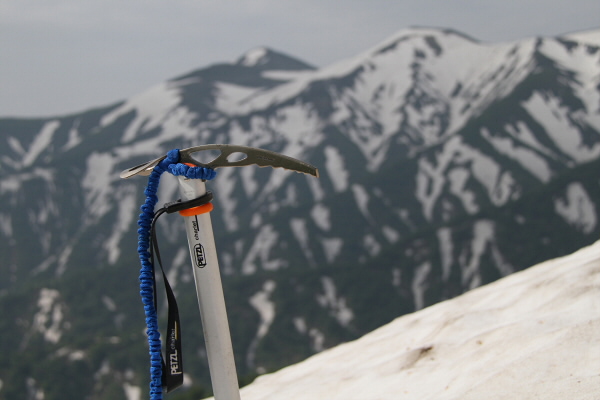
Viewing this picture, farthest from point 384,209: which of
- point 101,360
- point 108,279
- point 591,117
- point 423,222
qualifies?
point 101,360

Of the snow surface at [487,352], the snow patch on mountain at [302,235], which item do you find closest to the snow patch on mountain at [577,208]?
the snow patch on mountain at [302,235]

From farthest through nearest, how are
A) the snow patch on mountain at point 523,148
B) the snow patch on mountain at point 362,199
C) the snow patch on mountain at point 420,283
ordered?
the snow patch on mountain at point 362,199
the snow patch on mountain at point 523,148
the snow patch on mountain at point 420,283

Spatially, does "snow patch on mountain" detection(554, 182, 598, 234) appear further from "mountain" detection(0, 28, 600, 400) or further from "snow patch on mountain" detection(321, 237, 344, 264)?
"snow patch on mountain" detection(321, 237, 344, 264)

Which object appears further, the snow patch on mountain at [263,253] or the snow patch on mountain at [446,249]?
the snow patch on mountain at [263,253]

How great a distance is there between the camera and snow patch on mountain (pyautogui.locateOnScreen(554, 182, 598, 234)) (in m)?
152

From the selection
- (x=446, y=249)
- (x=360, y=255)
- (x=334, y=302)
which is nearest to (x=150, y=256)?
(x=334, y=302)

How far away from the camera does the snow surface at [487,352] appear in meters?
7.36

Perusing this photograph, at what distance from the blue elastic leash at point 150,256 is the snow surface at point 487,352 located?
336 cm

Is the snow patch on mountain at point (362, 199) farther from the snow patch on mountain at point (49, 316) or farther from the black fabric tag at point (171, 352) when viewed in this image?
the black fabric tag at point (171, 352)

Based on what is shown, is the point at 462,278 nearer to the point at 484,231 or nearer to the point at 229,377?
the point at 484,231

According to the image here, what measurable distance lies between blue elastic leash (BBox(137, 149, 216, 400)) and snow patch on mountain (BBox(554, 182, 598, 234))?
157507 millimetres

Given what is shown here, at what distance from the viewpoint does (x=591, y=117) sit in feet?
622

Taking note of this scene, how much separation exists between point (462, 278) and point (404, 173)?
2125 inches

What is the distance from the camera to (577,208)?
156 metres
